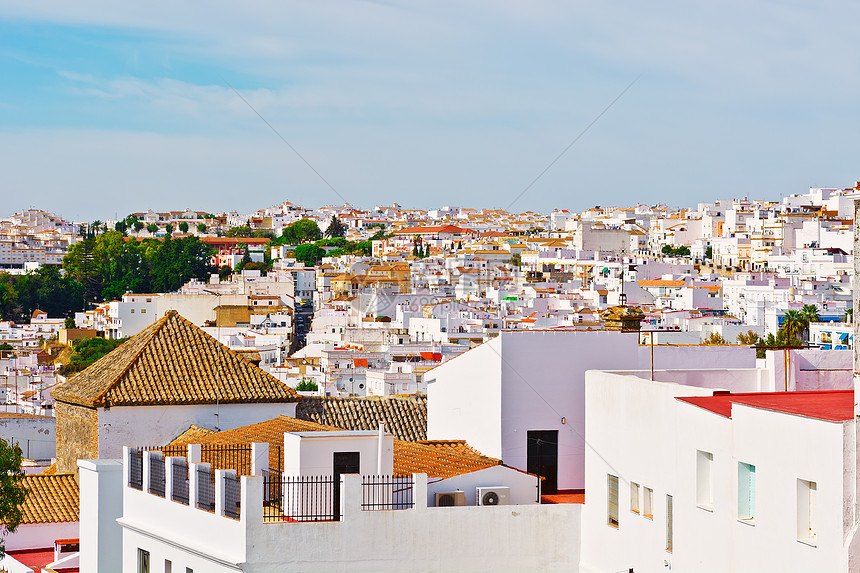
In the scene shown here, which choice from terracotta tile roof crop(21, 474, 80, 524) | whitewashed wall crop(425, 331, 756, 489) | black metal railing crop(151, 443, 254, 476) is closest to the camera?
black metal railing crop(151, 443, 254, 476)

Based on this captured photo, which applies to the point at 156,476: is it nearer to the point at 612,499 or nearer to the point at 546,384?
the point at 546,384

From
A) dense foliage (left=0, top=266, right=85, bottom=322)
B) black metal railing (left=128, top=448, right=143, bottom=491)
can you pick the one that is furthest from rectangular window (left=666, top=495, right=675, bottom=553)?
dense foliage (left=0, top=266, right=85, bottom=322)

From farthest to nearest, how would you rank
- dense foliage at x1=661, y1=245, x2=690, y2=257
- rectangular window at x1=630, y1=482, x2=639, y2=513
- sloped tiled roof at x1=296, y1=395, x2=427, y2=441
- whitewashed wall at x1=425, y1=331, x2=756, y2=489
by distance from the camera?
1. dense foliage at x1=661, y1=245, x2=690, y2=257
2. sloped tiled roof at x1=296, y1=395, x2=427, y2=441
3. whitewashed wall at x1=425, y1=331, x2=756, y2=489
4. rectangular window at x1=630, y1=482, x2=639, y2=513

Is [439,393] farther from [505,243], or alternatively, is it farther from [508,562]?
[505,243]

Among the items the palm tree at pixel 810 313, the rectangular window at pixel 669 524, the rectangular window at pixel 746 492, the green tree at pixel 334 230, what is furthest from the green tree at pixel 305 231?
the rectangular window at pixel 746 492

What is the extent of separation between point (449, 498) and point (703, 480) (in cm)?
285

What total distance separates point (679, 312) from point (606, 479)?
5580cm

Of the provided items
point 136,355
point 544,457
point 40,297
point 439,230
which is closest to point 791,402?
point 544,457

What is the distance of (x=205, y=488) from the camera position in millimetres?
11352

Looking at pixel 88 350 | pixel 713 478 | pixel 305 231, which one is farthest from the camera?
pixel 305 231

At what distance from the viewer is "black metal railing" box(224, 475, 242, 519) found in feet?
35.7

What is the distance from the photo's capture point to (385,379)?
4128 centimetres

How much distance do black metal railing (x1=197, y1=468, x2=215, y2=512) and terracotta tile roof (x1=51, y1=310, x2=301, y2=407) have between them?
15.4ft

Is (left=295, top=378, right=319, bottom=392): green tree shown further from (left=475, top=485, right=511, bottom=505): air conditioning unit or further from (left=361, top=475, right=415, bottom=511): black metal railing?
(left=361, top=475, right=415, bottom=511): black metal railing
